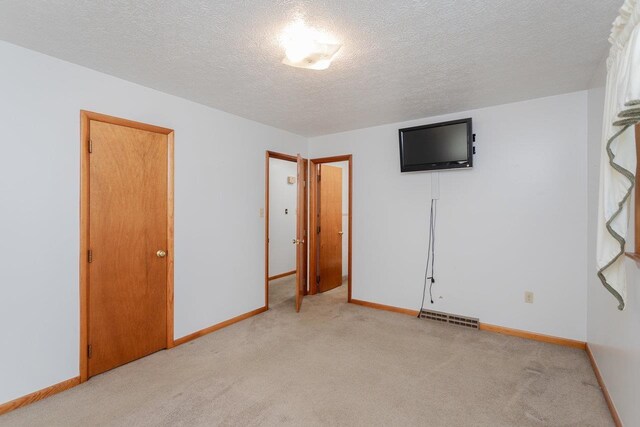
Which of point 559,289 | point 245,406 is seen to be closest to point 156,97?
point 245,406

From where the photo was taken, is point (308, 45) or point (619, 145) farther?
point (308, 45)

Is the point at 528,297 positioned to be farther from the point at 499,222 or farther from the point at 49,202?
the point at 49,202

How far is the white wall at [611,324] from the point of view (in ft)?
5.32

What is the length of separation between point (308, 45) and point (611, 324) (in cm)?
274

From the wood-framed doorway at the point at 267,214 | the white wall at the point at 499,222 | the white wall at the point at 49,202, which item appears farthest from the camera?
the wood-framed doorway at the point at 267,214

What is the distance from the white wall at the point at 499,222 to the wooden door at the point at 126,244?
258cm

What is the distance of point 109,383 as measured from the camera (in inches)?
92.7

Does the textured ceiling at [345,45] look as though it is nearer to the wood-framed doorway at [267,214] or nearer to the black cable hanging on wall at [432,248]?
the wood-framed doorway at [267,214]

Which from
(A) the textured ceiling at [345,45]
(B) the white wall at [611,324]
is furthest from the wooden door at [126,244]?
(B) the white wall at [611,324]

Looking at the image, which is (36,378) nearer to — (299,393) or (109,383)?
(109,383)

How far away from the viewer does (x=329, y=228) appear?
5109 mm

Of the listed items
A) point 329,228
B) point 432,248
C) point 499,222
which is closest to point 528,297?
point 499,222

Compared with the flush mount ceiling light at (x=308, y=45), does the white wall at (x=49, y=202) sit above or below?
below

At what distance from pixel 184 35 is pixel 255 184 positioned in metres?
2.07
